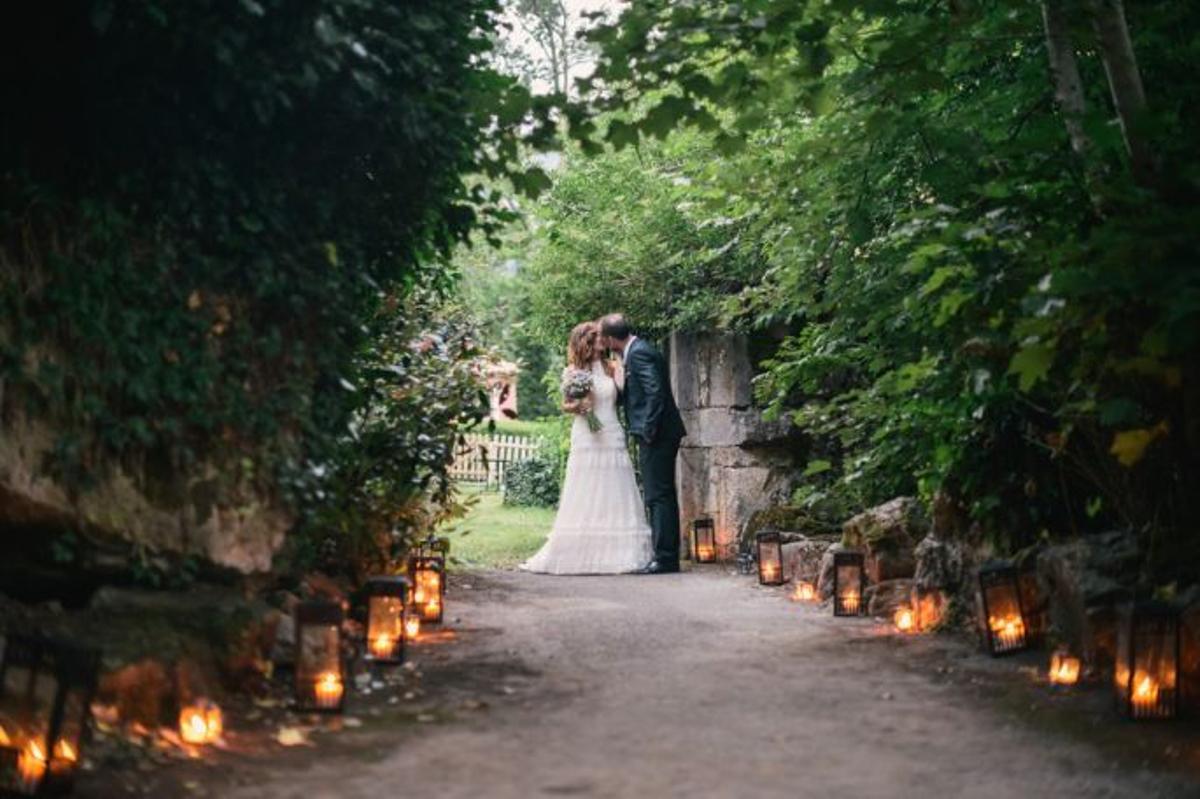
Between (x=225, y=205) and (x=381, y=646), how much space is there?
2265 mm

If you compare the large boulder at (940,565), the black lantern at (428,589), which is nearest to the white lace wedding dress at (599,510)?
the black lantern at (428,589)

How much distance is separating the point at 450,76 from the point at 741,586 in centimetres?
543

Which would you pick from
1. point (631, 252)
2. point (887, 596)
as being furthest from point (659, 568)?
point (631, 252)

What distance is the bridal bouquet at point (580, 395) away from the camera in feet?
36.9

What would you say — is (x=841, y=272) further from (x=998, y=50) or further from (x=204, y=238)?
(x=204, y=238)

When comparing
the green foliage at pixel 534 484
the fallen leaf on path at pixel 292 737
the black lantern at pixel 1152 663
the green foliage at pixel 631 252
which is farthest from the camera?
the green foliage at pixel 534 484

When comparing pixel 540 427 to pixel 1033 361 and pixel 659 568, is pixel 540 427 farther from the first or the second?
pixel 1033 361

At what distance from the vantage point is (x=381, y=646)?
550 centimetres

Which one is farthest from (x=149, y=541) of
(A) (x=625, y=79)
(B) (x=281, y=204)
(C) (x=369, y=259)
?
(A) (x=625, y=79)

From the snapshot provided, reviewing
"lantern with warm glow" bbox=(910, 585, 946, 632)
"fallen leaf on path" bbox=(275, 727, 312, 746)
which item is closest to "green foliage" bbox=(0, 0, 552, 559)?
"fallen leaf on path" bbox=(275, 727, 312, 746)

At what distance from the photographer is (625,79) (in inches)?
217

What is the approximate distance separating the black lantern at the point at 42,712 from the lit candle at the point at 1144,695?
12.5 ft

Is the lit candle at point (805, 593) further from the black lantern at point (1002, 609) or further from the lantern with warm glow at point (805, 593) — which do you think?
the black lantern at point (1002, 609)

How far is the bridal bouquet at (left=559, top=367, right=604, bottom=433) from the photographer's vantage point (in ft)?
36.9
